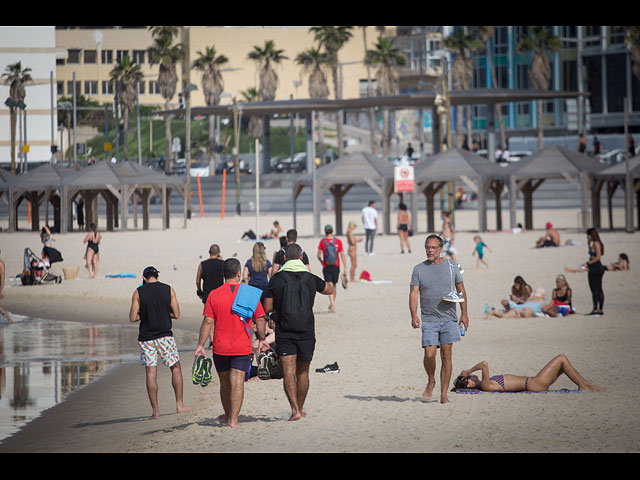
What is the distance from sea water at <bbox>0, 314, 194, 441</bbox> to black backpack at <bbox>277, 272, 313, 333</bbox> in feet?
10.4

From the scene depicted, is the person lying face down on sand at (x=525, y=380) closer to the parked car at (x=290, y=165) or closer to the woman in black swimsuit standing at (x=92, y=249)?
the woman in black swimsuit standing at (x=92, y=249)

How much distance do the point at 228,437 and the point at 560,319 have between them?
934cm

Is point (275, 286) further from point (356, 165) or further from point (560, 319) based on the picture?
point (356, 165)

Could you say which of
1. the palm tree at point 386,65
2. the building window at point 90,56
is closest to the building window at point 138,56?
the building window at point 90,56

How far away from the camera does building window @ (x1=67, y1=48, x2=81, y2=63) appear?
61.0 meters

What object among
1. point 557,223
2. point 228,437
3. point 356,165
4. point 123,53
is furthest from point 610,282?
point 123,53

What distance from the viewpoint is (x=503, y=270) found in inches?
1014

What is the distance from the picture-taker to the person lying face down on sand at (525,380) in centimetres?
1066

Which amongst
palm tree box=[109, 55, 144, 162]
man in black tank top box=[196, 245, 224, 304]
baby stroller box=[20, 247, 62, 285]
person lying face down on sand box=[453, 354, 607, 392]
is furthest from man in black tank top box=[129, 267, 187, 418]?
palm tree box=[109, 55, 144, 162]

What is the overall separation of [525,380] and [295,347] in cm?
267

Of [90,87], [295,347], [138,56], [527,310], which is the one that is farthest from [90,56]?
[295,347]

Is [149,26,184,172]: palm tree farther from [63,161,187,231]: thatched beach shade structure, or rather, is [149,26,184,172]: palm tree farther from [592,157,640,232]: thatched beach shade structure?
[592,157,640,232]: thatched beach shade structure

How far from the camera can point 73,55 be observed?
2496 inches
